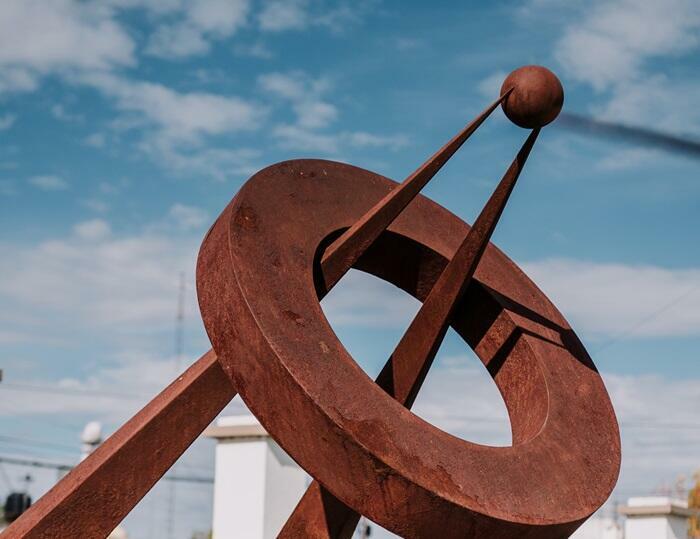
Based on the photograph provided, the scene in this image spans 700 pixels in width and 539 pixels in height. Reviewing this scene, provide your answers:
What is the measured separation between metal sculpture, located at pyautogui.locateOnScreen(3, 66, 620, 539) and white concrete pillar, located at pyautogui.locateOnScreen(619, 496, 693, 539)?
5953 mm

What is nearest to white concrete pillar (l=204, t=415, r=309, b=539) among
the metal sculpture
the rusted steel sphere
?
the metal sculpture

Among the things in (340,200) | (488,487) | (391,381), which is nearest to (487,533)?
(488,487)

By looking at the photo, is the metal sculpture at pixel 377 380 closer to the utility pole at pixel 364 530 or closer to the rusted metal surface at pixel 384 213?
the rusted metal surface at pixel 384 213

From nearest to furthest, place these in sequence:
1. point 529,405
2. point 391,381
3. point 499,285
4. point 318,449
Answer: point 318,449 → point 391,381 → point 529,405 → point 499,285

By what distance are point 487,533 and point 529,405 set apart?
1.54 m

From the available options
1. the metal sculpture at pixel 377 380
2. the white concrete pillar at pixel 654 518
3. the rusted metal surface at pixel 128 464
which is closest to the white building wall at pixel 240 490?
the metal sculpture at pixel 377 380

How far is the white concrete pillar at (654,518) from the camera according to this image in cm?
1202

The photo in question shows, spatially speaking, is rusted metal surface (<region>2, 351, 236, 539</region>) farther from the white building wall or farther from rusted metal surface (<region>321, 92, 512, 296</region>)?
the white building wall

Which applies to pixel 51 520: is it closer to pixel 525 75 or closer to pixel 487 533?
pixel 487 533

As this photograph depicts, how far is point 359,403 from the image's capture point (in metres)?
4.92

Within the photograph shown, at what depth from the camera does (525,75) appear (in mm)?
5578

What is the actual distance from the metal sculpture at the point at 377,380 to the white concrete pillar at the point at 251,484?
8.42 feet

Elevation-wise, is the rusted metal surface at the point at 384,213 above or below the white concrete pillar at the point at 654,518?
below

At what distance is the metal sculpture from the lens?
480cm
